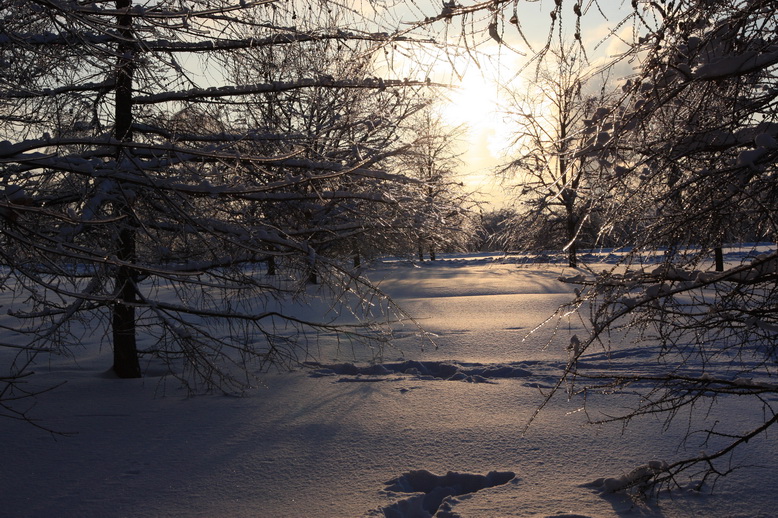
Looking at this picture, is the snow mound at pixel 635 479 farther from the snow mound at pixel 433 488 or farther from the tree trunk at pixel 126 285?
the tree trunk at pixel 126 285

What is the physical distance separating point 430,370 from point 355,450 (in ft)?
7.98

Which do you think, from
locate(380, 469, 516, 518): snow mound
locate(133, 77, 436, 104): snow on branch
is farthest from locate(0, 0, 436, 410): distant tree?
locate(380, 469, 516, 518): snow mound

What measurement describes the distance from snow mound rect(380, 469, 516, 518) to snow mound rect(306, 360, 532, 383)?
2.30m

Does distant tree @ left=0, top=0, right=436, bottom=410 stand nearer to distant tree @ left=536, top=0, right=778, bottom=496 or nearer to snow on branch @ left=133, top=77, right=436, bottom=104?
snow on branch @ left=133, top=77, right=436, bottom=104

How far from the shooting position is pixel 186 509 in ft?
10.1

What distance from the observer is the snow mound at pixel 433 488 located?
3.00 metres

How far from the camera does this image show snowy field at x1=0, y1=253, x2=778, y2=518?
121 inches

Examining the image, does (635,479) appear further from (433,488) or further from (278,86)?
(278,86)

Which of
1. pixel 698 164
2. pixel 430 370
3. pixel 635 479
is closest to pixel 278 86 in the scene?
pixel 430 370

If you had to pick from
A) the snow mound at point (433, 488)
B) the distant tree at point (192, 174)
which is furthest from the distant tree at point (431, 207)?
the snow mound at point (433, 488)

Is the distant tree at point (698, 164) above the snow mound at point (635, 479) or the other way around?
above

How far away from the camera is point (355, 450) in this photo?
3881 millimetres

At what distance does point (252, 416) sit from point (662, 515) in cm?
310

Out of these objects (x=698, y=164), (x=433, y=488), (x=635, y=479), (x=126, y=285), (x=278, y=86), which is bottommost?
(x=433, y=488)
